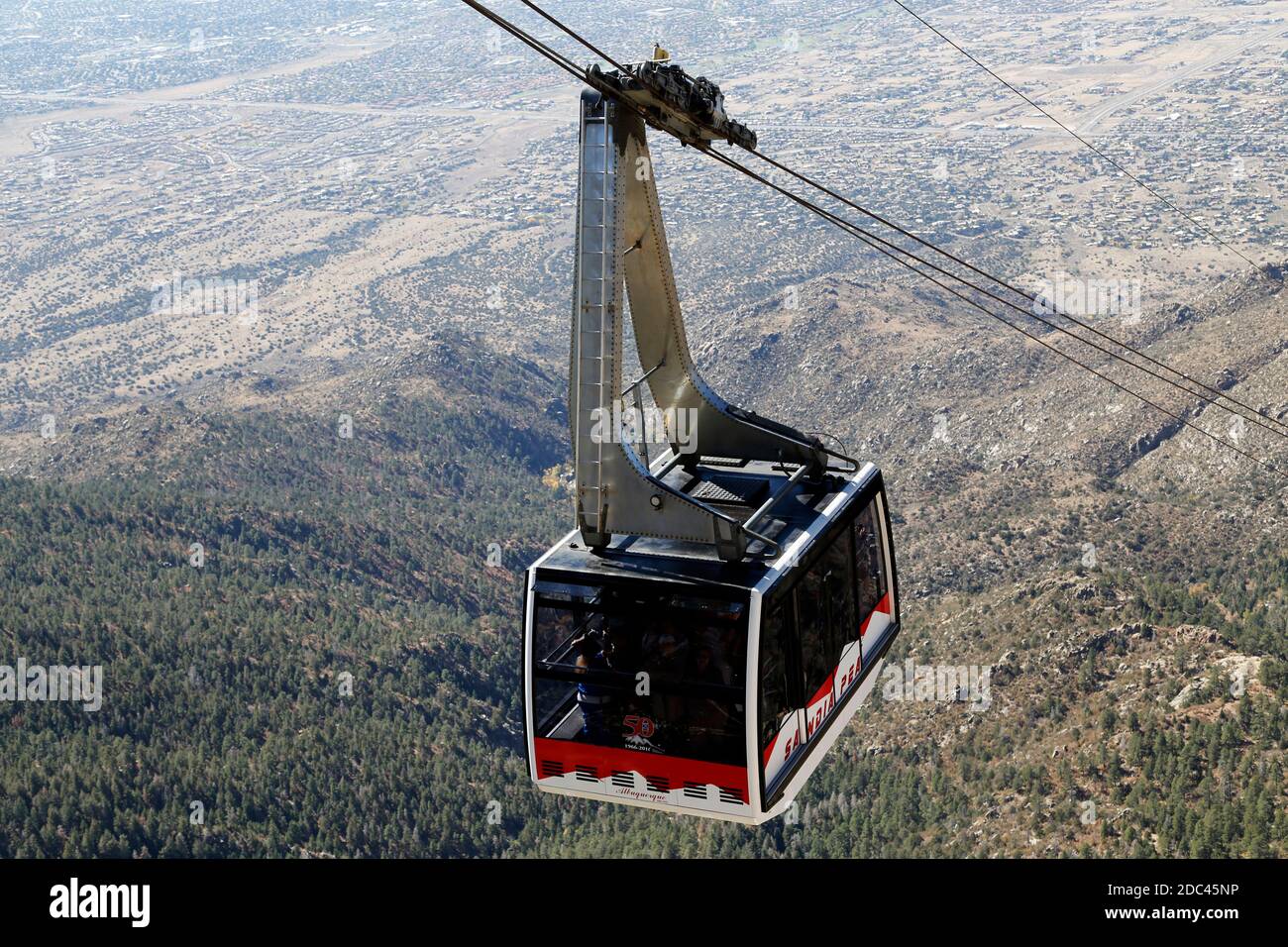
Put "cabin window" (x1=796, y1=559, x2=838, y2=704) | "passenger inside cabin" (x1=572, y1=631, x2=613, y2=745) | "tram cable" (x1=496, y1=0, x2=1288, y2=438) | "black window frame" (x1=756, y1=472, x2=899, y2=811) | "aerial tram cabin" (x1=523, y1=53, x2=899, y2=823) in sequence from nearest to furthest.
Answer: "tram cable" (x1=496, y1=0, x2=1288, y2=438), "aerial tram cabin" (x1=523, y1=53, x2=899, y2=823), "black window frame" (x1=756, y1=472, x2=899, y2=811), "passenger inside cabin" (x1=572, y1=631, x2=613, y2=745), "cabin window" (x1=796, y1=559, x2=838, y2=704)

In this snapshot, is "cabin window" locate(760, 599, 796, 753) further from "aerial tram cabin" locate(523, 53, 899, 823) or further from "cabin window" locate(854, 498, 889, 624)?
"cabin window" locate(854, 498, 889, 624)

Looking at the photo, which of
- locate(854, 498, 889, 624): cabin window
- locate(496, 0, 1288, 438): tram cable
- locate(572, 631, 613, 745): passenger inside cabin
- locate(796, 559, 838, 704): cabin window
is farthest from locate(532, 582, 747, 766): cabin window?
locate(496, 0, 1288, 438): tram cable

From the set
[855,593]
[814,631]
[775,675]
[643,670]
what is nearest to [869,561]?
[855,593]

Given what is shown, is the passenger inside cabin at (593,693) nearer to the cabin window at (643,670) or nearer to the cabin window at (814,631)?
the cabin window at (643,670)

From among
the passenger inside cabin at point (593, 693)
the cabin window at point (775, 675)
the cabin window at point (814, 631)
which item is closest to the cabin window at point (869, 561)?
the cabin window at point (814, 631)

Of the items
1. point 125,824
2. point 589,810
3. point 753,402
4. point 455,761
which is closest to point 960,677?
point 589,810

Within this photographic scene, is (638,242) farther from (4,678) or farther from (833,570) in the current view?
(4,678)
